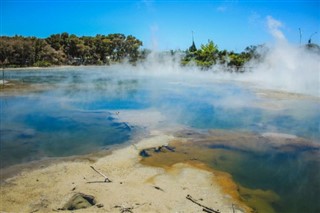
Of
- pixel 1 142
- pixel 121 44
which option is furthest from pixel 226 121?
pixel 121 44

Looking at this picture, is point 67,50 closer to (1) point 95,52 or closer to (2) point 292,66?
(1) point 95,52

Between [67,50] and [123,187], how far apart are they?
68409mm

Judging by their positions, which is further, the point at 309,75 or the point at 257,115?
the point at 309,75

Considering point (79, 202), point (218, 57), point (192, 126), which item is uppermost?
point (218, 57)

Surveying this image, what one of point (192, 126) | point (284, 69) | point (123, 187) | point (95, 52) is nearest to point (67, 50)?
point (95, 52)

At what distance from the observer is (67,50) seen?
69688 mm

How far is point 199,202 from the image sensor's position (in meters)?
5.55

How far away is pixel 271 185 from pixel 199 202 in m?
2.19

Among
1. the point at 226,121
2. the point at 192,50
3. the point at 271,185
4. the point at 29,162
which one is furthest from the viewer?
the point at 192,50

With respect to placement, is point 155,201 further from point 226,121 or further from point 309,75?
point 309,75

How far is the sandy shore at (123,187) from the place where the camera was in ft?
18.0

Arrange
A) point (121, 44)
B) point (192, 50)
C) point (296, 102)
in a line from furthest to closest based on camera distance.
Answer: point (121, 44)
point (192, 50)
point (296, 102)

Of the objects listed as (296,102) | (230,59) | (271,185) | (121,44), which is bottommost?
(271,185)

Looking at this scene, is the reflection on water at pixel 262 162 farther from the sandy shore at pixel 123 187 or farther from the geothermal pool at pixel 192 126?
the sandy shore at pixel 123 187
